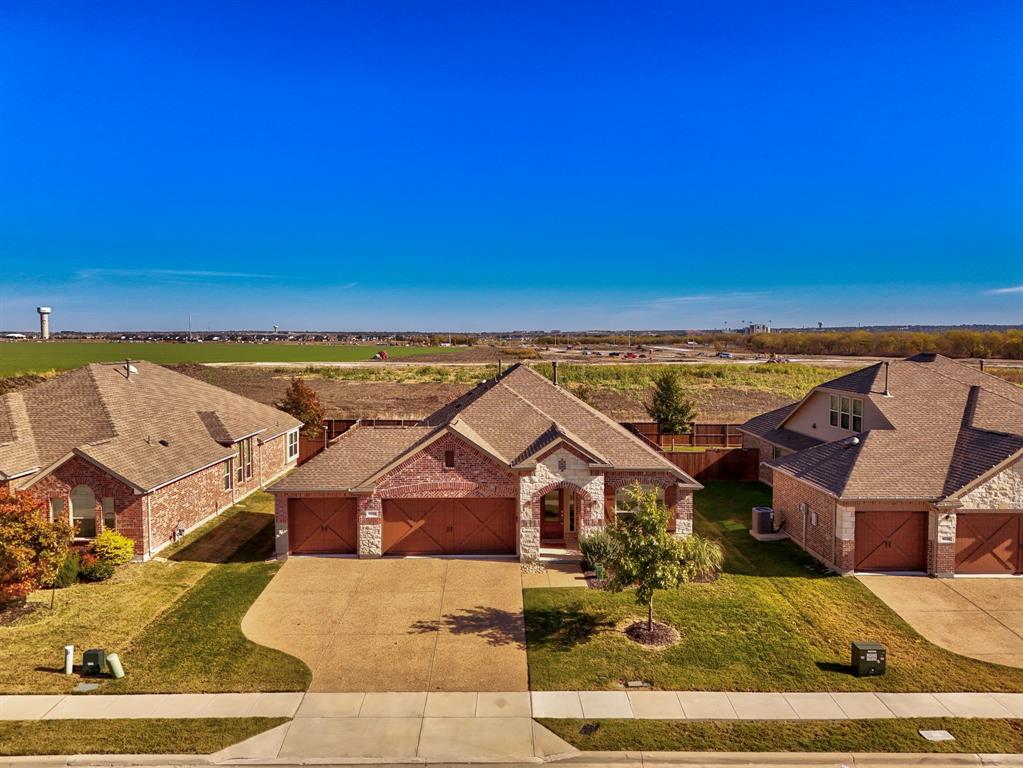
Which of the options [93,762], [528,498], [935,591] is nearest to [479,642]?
[528,498]

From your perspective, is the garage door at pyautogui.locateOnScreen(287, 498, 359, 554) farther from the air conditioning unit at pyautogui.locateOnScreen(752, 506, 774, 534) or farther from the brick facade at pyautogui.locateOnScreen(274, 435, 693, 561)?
the air conditioning unit at pyautogui.locateOnScreen(752, 506, 774, 534)

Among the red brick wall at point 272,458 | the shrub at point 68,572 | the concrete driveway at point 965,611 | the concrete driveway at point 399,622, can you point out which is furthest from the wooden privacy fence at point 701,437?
the shrub at point 68,572

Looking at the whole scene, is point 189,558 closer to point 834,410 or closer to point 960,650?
point 960,650

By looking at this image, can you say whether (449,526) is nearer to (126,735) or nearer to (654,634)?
(654,634)

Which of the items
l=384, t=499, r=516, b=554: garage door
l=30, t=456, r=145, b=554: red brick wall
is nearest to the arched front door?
l=30, t=456, r=145, b=554: red brick wall

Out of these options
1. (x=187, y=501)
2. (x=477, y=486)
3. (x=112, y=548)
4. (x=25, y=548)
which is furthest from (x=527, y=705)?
(x=187, y=501)

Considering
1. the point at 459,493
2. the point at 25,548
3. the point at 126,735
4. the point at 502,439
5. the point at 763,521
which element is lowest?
the point at 126,735

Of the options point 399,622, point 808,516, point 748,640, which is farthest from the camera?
point 808,516
